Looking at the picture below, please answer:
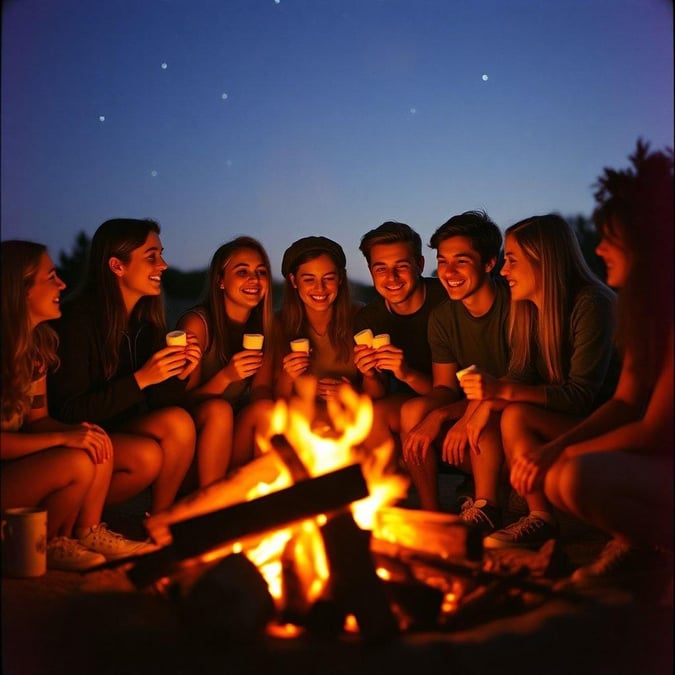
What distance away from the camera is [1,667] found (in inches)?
121

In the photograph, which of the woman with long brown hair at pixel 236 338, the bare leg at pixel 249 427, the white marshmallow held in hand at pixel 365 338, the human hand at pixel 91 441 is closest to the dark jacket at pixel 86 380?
the human hand at pixel 91 441

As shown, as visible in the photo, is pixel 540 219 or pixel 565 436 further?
pixel 540 219

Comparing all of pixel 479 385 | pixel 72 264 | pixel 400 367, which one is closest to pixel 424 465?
pixel 400 367

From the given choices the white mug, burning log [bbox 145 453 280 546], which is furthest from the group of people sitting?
burning log [bbox 145 453 280 546]

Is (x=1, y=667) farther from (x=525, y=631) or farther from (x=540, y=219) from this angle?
(x=540, y=219)

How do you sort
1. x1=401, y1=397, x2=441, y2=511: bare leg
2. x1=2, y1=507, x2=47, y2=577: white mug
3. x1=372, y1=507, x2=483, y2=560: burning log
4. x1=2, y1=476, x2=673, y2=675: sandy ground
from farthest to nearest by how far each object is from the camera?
x1=401, y1=397, x2=441, y2=511: bare leg → x1=2, y1=507, x2=47, y2=577: white mug → x1=372, y1=507, x2=483, y2=560: burning log → x1=2, y1=476, x2=673, y2=675: sandy ground

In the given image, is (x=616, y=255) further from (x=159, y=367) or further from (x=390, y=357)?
(x=159, y=367)

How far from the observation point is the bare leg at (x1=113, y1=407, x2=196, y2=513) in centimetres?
432

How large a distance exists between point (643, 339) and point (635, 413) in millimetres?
347

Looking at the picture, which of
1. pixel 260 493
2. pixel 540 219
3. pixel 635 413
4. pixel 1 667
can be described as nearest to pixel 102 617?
pixel 1 667

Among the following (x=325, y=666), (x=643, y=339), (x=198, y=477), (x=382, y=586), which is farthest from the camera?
(x=198, y=477)

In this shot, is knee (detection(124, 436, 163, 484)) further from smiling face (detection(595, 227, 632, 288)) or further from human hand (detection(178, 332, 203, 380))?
smiling face (detection(595, 227, 632, 288))

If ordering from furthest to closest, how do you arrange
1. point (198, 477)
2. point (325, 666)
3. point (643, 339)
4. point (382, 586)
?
point (198, 477)
point (643, 339)
point (382, 586)
point (325, 666)

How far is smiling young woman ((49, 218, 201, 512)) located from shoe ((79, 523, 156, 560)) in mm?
262
